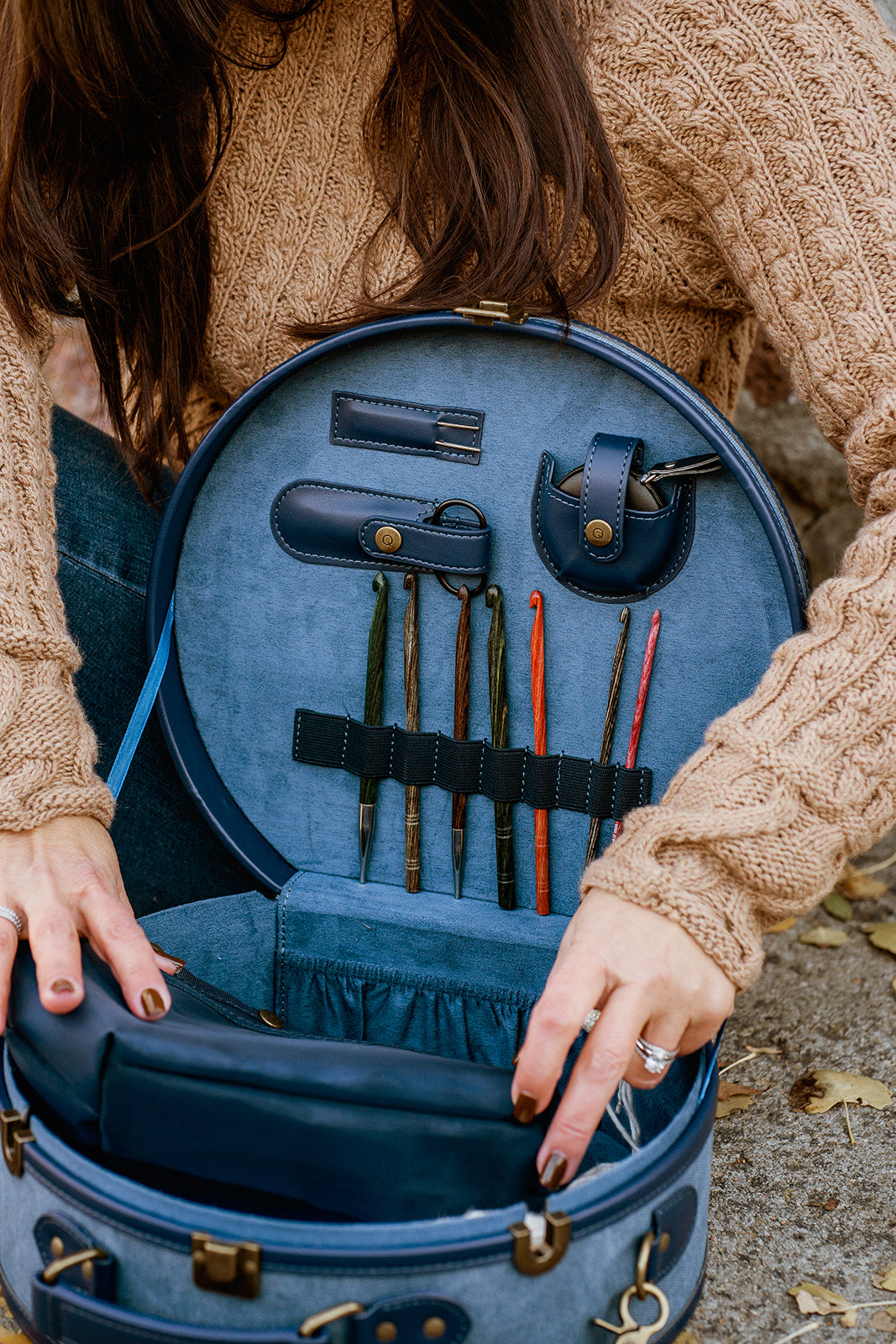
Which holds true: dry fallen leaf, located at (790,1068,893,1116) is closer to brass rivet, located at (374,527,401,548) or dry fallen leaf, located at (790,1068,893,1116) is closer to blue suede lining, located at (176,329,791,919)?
blue suede lining, located at (176,329,791,919)

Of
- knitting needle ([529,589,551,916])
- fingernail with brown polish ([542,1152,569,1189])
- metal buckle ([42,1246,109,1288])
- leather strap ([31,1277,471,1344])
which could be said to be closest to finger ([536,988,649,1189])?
fingernail with brown polish ([542,1152,569,1189])

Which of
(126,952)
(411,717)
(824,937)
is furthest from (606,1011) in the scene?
(824,937)

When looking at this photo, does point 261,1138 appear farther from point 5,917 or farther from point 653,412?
point 653,412

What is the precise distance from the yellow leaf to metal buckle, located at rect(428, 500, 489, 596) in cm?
76

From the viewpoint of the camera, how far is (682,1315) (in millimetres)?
786

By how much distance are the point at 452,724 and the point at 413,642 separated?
10 cm

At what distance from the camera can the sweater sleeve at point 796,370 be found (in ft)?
2.53

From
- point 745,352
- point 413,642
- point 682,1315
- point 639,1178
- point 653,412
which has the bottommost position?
point 682,1315

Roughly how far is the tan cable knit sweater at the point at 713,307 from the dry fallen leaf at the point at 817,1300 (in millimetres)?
324

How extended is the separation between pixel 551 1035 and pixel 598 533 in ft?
1.52

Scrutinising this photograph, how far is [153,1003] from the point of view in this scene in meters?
0.78

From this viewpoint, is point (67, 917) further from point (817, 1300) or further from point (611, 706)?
point (817, 1300)

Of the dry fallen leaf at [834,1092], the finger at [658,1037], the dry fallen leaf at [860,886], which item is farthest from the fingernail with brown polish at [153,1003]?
the dry fallen leaf at [860,886]

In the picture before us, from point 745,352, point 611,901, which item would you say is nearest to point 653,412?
point 745,352
